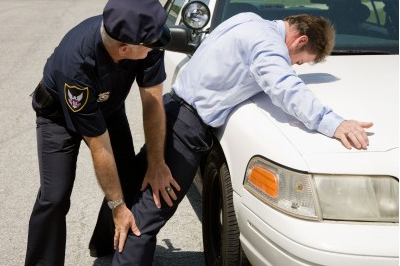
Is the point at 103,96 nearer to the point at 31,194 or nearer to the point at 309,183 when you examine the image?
the point at 309,183

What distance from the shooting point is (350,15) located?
4.34m

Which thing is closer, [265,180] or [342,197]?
[342,197]

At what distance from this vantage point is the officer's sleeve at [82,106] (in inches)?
110

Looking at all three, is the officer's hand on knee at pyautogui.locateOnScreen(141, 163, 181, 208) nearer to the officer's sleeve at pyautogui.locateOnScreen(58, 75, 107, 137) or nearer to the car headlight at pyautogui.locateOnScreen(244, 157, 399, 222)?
the officer's sleeve at pyautogui.locateOnScreen(58, 75, 107, 137)

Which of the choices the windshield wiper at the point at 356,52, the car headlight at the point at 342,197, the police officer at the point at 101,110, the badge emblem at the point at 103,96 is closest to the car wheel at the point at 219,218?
the police officer at the point at 101,110

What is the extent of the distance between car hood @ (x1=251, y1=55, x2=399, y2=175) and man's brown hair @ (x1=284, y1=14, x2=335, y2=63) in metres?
0.22

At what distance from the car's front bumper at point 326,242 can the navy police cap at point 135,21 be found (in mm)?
870

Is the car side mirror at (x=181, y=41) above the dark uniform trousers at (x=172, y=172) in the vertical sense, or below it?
above

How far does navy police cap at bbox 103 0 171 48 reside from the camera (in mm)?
2617

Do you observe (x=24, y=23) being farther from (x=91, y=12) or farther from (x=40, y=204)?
(x=40, y=204)

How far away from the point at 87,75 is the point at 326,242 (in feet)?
4.05

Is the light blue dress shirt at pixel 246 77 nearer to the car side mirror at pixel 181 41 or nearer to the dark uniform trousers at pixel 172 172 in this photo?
the dark uniform trousers at pixel 172 172

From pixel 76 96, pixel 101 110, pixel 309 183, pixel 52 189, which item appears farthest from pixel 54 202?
pixel 309 183

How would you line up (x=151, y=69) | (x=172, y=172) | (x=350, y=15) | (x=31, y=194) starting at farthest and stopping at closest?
(x=31, y=194), (x=350, y=15), (x=172, y=172), (x=151, y=69)
